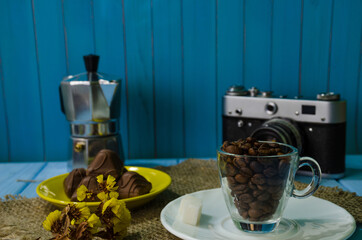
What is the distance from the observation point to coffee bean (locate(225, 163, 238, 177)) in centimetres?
50

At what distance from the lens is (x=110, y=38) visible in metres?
1.03

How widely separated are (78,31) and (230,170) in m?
0.67

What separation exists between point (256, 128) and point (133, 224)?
413 mm

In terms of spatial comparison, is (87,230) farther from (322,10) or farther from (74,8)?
(322,10)

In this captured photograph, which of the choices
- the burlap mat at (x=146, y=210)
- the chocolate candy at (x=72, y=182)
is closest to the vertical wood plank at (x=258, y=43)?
the burlap mat at (x=146, y=210)

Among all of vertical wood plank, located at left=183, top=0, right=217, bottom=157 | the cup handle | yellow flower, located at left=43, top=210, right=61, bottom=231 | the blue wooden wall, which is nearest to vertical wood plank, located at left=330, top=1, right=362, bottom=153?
the blue wooden wall

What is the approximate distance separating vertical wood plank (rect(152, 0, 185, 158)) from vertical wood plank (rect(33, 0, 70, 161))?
0.23m

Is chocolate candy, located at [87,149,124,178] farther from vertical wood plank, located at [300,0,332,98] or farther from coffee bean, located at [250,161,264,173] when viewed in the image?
vertical wood plank, located at [300,0,332,98]

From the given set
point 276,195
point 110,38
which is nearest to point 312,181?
point 276,195

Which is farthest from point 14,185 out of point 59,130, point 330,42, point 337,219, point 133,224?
point 330,42

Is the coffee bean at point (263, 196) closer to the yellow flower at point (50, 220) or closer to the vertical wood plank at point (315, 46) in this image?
the yellow flower at point (50, 220)

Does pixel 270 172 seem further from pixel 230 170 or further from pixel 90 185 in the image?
pixel 90 185

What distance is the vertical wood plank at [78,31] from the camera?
101 cm

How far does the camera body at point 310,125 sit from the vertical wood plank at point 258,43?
0.47 ft
